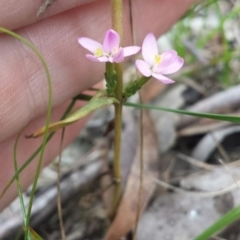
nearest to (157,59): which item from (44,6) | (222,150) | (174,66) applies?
(174,66)

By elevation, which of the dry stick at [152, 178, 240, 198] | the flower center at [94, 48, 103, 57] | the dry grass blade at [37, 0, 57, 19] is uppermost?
the dry grass blade at [37, 0, 57, 19]

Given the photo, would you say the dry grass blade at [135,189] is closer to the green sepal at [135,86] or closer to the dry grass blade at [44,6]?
the green sepal at [135,86]

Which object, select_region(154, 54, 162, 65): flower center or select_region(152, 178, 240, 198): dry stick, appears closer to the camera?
select_region(154, 54, 162, 65): flower center

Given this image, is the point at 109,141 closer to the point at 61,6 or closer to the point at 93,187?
the point at 93,187

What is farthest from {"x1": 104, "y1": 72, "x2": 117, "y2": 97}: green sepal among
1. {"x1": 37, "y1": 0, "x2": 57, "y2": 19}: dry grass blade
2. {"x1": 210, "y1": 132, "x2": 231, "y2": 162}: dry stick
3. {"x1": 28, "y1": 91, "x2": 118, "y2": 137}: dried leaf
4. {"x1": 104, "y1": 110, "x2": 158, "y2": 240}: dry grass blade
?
{"x1": 210, "y1": 132, "x2": 231, "y2": 162}: dry stick

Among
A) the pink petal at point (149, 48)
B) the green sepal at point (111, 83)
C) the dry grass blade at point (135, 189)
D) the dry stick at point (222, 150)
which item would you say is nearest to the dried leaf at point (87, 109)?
the green sepal at point (111, 83)

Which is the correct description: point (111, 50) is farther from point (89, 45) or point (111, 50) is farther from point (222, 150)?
point (222, 150)

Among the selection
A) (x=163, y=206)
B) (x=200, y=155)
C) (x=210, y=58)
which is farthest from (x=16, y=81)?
(x=210, y=58)

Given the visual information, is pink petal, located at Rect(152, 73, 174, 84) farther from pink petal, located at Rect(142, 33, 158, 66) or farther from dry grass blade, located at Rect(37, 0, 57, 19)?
dry grass blade, located at Rect(37, 0, 57, 19)
